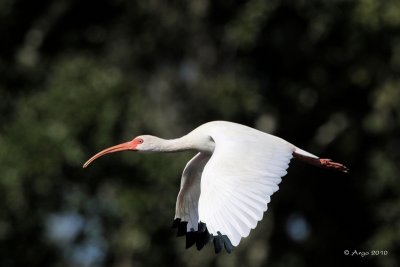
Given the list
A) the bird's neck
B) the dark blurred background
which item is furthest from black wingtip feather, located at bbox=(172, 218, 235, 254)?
the dark blurred background

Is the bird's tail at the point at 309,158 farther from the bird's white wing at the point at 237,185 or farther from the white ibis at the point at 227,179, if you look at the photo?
the bird's white wing at the point at 237,185

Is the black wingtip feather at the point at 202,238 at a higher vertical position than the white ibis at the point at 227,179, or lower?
lower

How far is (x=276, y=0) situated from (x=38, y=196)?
4563 mm

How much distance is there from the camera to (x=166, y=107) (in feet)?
71.1

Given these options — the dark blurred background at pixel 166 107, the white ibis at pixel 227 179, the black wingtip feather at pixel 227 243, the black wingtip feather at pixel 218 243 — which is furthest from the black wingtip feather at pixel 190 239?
the dark blurred background at pixel 166 107

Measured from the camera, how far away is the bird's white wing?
36.4ft

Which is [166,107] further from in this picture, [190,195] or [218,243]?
[218,243]

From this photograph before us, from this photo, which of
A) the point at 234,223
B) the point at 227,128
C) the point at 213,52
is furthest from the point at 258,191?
the point at 213,52

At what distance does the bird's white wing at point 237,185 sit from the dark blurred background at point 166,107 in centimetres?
Result: 753

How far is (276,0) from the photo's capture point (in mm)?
20875

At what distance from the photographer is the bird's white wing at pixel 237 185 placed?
11.1m

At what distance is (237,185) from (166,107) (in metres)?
10.3

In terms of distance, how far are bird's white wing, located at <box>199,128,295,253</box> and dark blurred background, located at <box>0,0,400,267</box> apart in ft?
24.7

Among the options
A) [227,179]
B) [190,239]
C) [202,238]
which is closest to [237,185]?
[227,179]
